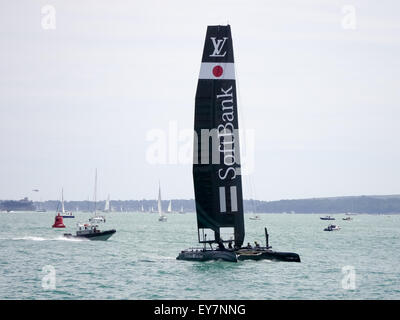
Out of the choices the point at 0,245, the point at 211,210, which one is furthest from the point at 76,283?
the point at 0,245

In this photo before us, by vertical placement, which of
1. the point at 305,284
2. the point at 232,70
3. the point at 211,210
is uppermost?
the point at 232,70

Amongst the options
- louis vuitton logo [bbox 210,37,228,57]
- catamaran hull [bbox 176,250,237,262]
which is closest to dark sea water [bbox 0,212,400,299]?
catamaran hull [bbox 176,250,237,262]

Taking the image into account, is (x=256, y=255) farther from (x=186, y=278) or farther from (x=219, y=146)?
(x=219, y=146)

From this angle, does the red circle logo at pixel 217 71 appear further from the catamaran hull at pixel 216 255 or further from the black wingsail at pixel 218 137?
the catamaran hull at pixel 216 255

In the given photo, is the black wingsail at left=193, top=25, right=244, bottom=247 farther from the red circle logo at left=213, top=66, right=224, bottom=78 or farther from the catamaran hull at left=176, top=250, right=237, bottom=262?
the catamaran hull at left=176, top=250, right=237, bottom=262

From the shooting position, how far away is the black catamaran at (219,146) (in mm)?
43281

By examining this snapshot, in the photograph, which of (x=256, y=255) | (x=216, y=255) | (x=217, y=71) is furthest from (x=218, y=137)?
(x=256, y=255)

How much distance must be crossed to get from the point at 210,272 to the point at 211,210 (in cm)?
634

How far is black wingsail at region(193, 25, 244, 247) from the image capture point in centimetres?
4338
